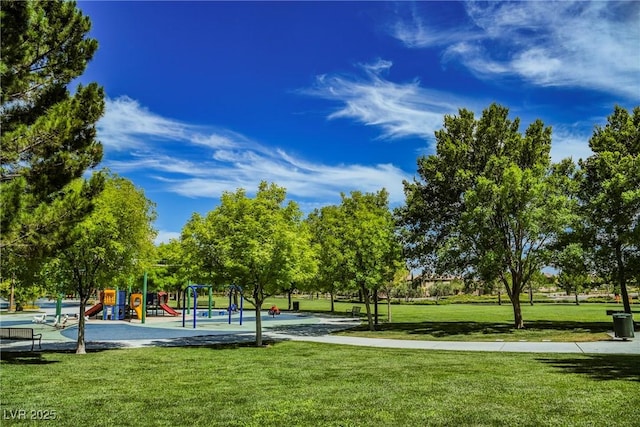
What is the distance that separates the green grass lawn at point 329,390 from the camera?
27.6ft

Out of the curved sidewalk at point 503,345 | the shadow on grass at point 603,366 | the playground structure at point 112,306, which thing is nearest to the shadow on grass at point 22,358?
the curved sidewalk at point 503,345

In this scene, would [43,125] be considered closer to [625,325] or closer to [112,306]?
[625,325]

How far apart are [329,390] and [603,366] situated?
826cm

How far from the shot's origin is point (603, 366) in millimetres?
13422

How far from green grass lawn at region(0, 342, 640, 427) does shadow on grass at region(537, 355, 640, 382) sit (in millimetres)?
29

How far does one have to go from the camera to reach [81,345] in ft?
59.9

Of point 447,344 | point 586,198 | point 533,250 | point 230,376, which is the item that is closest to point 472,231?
point 533,250

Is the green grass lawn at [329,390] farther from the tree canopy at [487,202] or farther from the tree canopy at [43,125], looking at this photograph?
the tree canopy at [487,202]

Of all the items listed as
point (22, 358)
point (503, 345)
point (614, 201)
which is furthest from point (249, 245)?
point (614, 201)

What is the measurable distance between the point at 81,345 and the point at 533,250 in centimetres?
2315

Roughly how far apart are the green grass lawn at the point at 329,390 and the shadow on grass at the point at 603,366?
0.03 meters

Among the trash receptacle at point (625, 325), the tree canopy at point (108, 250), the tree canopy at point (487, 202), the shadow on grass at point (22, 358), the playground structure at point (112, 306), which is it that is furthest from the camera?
the playground structure at point (112, 306)

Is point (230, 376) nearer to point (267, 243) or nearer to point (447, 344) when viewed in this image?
point (267, 243)

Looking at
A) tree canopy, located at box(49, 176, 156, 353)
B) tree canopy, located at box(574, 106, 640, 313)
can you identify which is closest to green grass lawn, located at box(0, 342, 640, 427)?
tree canopy, located at box(49, 176, 156, 353)
